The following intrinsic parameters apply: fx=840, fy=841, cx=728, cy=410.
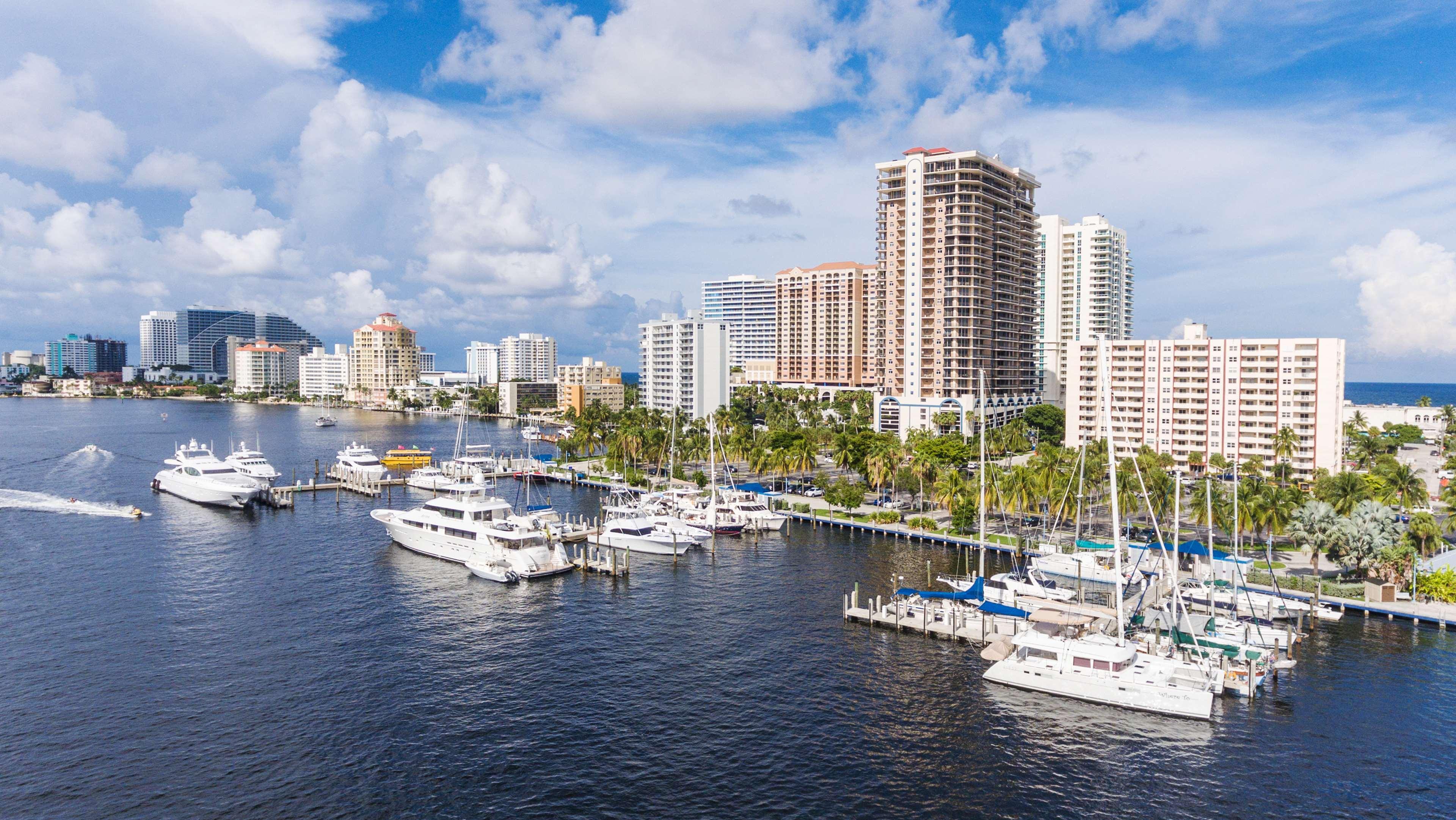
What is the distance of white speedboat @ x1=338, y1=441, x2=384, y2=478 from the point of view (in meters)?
136

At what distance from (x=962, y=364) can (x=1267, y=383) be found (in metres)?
59.0

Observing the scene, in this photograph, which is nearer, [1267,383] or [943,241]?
[1267,383]

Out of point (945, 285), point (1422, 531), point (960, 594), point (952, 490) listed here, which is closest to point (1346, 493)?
point (1422, 531)

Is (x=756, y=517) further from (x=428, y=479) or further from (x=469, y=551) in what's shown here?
(x=428, y=479)

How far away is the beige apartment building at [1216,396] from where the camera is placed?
121938mm

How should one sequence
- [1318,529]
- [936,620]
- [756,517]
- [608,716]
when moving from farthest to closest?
1. [756,517]
2. [1318,529]
3. [936,620]
4. [608,716]

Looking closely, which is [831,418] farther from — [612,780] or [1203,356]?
[612,780]

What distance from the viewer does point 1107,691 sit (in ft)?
165

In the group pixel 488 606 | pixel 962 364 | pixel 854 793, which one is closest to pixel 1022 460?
pixel 962 364

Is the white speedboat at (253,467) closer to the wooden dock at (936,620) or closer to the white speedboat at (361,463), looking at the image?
the white speedboat at (361,463)

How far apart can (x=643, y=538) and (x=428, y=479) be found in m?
58.0

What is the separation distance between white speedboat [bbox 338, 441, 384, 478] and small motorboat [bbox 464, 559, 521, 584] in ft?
211

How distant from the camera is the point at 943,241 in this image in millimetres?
176125

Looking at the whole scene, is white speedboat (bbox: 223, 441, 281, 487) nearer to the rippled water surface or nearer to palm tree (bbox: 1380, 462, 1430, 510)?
the rippled water surface
